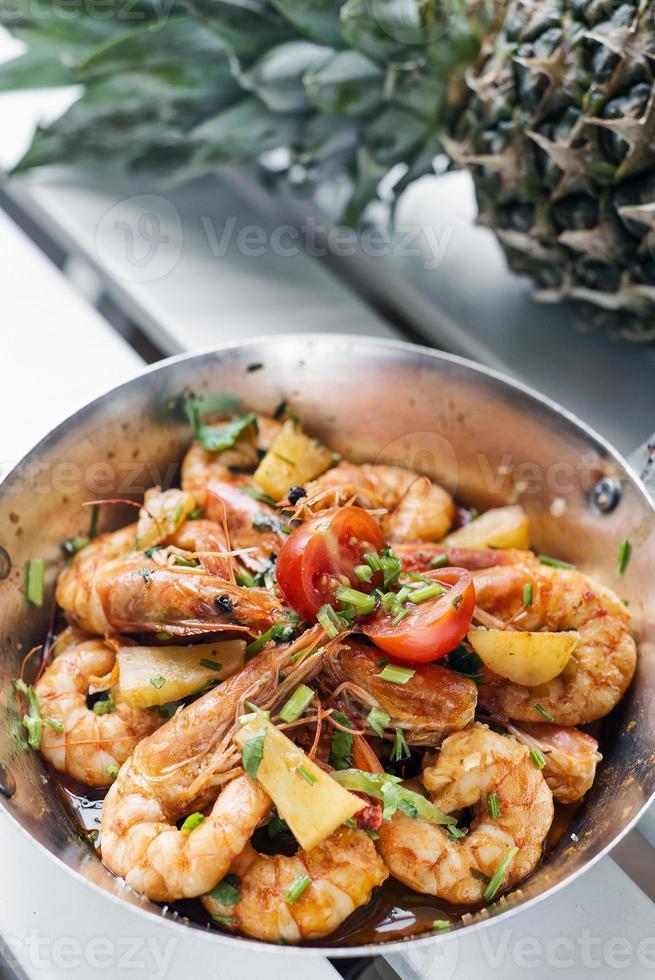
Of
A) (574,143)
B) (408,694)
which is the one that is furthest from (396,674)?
(574,143)

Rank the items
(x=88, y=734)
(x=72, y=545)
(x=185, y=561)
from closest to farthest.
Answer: (x=88, y=734) → (x=185, y=561) → (x=72, y=545)

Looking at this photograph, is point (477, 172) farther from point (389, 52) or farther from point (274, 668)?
point (274, 668)

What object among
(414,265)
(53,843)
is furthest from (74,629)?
(414,265)

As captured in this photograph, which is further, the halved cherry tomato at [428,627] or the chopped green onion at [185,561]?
the chopped green onion at [185,561]

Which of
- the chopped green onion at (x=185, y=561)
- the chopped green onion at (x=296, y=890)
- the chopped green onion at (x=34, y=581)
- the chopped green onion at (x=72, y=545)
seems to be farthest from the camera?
the chopped green onion at (x=72, y=545)

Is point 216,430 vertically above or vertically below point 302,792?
above

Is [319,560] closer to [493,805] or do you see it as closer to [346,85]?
[493,805]

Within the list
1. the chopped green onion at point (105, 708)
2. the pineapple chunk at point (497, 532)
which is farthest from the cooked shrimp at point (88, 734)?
the pineapple chunk at point (497, 532)

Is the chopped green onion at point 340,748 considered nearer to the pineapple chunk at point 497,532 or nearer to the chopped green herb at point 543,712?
the chopped green herb at point 543,712
